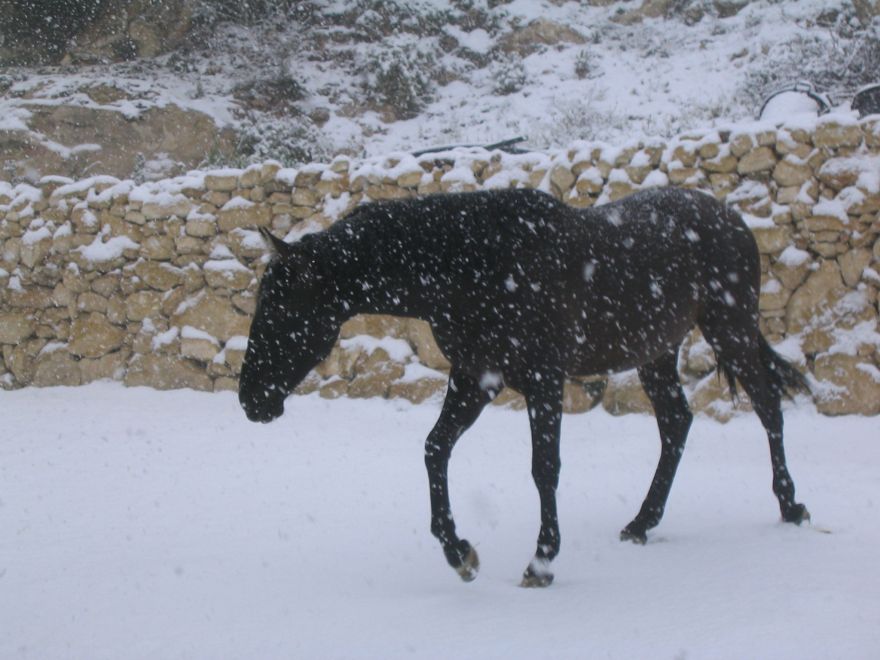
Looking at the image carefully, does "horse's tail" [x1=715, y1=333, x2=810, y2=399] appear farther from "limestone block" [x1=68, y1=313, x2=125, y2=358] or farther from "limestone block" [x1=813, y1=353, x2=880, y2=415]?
"limestone block" [x1=68, y1=313, x2=125, y2=358]

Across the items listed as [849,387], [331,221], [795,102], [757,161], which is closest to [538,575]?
[849,387]

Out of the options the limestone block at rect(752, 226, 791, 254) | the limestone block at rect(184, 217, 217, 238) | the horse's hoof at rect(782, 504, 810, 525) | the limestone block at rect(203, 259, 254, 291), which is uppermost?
the limestone block at rect(752, 226, 791, 254)

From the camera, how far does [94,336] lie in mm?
7141

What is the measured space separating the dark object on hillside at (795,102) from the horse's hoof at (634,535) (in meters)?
4.67

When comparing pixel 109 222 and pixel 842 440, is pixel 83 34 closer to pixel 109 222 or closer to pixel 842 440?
pixel 109 222

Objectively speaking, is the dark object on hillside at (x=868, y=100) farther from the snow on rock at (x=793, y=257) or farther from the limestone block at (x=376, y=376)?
the limestone block at (x=376, y=376)

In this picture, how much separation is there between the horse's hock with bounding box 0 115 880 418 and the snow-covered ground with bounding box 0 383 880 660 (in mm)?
441

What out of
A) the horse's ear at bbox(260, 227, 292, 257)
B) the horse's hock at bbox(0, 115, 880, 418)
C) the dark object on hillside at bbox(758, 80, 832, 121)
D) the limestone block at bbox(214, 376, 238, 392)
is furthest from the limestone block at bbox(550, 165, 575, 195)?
→ the horse's ear at bbox(260, 227, 292, 257)

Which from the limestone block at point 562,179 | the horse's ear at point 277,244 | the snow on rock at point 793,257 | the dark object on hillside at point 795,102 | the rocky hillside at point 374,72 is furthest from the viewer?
the rocky hillside at point 374,72

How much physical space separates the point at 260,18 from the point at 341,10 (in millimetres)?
1553

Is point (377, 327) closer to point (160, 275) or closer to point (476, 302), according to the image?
point (160, 275)

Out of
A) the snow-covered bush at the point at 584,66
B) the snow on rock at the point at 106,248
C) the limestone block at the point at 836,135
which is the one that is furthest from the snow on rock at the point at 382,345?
the snow-covered bush at the point at 584,66

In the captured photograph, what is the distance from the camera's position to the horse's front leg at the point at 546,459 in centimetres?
255

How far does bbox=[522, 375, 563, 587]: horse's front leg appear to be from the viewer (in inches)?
100
